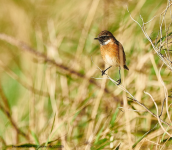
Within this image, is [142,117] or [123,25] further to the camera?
[123,25]

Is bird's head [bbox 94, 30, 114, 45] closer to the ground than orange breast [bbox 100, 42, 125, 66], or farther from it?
farther from it

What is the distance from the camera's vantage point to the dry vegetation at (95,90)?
1.54 metres

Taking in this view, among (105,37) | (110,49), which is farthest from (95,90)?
(105,37)

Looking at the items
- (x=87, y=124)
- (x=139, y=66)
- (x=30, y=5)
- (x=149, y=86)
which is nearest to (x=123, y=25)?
(x=139, y=66)

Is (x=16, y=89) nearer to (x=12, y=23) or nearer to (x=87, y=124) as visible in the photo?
(x=12, y=23)

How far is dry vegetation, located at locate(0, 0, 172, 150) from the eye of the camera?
1544mm

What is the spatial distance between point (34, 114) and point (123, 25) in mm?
1154

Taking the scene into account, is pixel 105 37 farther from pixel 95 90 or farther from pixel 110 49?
pixel 95 90

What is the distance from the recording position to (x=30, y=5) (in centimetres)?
387

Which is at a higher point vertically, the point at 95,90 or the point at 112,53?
the point at 112,53

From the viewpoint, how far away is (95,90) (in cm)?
201

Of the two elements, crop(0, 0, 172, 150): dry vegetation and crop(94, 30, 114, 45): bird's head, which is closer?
crop(94, 30, 114, 45): bird's head

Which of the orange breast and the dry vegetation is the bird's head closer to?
the orange breast

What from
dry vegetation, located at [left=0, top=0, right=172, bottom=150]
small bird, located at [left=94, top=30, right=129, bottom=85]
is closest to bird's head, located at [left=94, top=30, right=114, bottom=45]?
small bird, located at [left=94, top=30, right=129, bottom=85]
